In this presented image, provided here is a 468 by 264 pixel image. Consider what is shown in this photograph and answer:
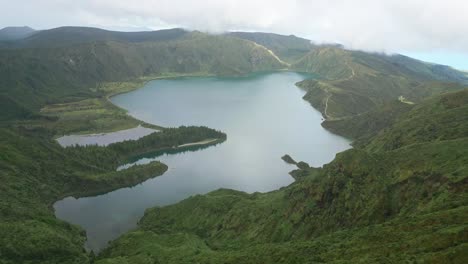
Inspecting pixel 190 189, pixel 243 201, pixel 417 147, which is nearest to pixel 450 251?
pixel 417 147

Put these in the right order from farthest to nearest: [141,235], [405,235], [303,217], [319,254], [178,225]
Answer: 1. [178,225]
2. [141,235]
3. [303,217]
4. [319,254]
5. [405,235]

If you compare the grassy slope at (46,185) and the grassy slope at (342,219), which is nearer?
the grassy slope at (342,219)

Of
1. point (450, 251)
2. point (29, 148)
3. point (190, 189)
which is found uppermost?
point (450, 251)

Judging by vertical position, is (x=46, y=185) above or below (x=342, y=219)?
below

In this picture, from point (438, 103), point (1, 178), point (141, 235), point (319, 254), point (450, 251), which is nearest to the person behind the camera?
point (450, 251)

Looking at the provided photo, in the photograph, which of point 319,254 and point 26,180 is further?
point 26,180

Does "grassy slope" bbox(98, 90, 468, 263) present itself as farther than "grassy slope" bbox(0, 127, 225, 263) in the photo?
No

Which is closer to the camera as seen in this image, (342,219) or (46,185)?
(342,219)

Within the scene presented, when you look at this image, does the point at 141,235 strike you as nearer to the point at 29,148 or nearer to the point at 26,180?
the point at 26,180
